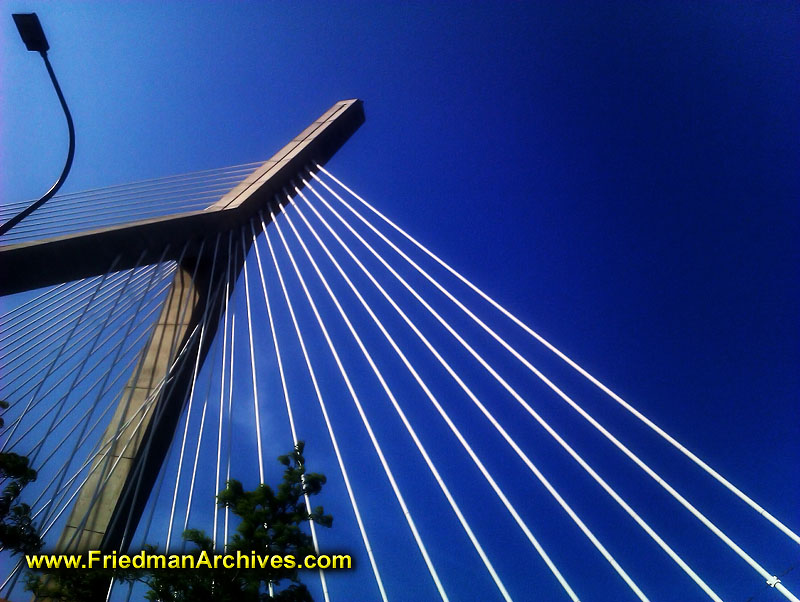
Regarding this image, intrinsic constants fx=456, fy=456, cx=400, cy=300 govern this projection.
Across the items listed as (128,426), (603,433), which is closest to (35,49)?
(128,426)

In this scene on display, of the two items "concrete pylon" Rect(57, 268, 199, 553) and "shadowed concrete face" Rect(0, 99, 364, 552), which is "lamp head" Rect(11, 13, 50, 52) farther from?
"concrete pylon" Rect(57, 268, 199, 553)

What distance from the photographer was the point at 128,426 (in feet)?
21.4

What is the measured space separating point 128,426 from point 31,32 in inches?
214

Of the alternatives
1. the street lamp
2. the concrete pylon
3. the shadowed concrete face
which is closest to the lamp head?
the street lamp

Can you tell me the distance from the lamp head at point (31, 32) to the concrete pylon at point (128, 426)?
12.3 feet

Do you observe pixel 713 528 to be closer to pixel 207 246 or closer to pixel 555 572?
pixel 555 572

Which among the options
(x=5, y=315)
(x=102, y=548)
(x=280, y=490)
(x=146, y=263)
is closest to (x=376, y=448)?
(x=280, y=490)

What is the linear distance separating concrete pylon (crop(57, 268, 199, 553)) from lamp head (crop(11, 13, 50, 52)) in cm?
376

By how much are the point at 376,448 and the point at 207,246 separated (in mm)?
5130

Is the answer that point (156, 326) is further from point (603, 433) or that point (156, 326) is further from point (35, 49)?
point (603, 433)

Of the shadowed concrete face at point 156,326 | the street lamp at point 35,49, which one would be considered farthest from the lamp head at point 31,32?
the shadowed concrete face at point 156,326

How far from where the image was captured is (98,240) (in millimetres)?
6324

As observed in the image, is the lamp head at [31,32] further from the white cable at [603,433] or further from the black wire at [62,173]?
the white cable at [603,433]

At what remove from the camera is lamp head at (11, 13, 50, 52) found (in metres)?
5.86
